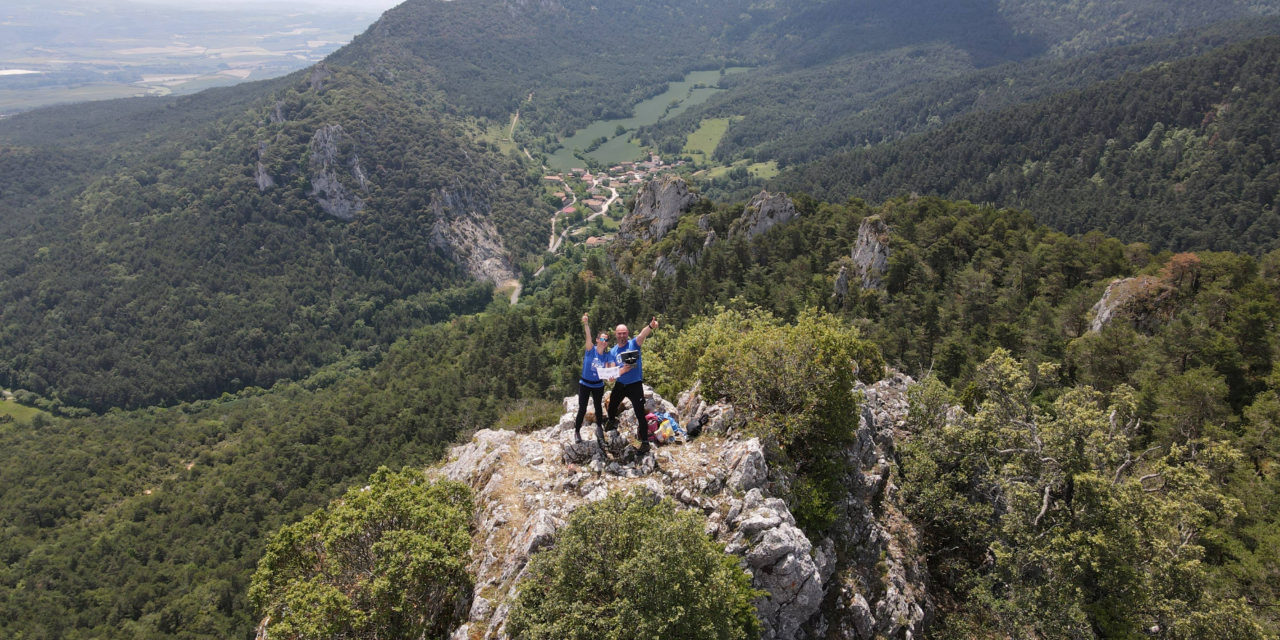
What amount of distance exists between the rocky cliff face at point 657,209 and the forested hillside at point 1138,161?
321 ft

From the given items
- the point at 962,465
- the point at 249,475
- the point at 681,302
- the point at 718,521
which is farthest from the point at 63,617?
→ the point at 962,465

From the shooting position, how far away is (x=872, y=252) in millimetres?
73000

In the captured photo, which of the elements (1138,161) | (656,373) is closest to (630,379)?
(656,373)

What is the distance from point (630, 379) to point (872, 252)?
62227 millimetres

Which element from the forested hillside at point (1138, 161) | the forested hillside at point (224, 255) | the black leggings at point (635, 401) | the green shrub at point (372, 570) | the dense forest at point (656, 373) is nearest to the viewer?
the green shrub at point (372, 570)

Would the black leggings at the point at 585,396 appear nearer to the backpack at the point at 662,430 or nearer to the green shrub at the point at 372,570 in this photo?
the backpack at the point at 662,430

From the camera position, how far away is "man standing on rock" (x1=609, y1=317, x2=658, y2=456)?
1820 centimetres

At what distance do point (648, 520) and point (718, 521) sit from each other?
3998 millimetres

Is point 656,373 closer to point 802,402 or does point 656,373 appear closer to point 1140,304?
point 802,402

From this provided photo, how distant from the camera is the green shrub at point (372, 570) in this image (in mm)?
15930

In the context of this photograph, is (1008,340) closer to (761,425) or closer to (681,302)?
(681,302)

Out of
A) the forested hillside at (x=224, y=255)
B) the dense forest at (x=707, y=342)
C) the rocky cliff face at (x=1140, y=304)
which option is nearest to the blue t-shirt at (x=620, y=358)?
the dense forest at (x=707, y=342)

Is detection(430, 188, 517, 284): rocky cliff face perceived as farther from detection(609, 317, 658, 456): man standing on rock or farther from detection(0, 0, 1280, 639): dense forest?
detection(609, 317, 658, 456): man standing on rock

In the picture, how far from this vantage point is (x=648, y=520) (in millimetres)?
15086
